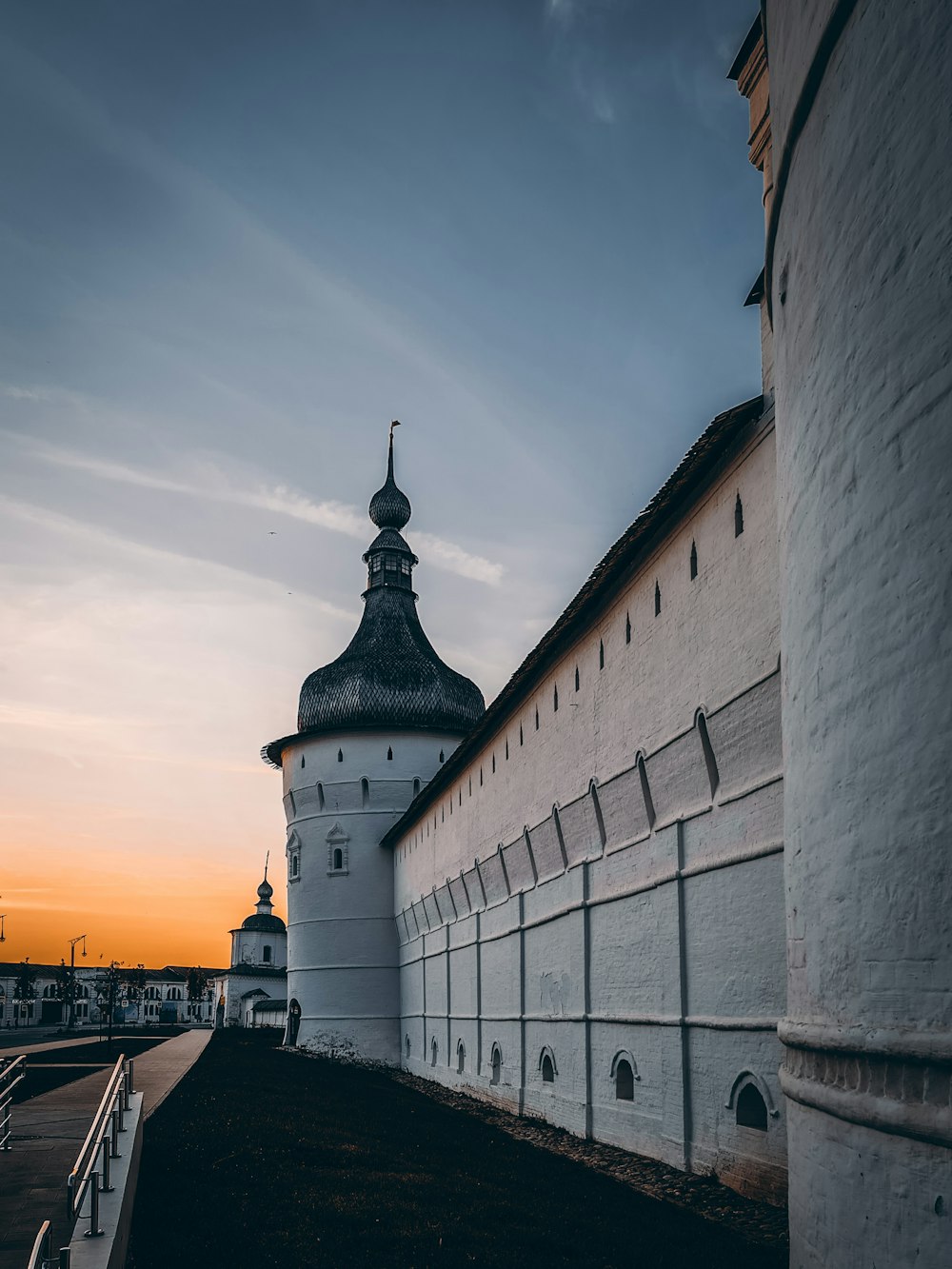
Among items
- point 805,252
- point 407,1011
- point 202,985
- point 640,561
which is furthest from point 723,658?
point 202,985

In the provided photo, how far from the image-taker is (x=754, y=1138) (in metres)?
11.0

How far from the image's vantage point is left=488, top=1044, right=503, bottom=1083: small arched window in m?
22.4

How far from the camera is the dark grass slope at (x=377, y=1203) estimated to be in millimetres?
8922

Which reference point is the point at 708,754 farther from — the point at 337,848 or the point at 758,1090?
the point at 337,848

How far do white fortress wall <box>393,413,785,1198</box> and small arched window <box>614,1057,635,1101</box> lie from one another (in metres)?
0.12

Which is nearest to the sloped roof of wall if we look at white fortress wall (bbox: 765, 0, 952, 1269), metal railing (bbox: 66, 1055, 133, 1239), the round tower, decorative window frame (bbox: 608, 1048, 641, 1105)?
white fortress wall (bbox: 765, 0, 952, 1269)

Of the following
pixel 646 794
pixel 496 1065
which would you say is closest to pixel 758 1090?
pixel 646 794

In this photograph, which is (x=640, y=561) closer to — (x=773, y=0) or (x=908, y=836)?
(x=773, y=0)

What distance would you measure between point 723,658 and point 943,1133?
720 centimetres

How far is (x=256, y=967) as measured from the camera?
244 ft

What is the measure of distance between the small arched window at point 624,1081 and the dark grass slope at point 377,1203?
1208mm

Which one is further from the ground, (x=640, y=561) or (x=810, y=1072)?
(x=640, y=561)

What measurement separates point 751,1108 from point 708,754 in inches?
132

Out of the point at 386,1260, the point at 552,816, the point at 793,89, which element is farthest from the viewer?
the point at 552,816
